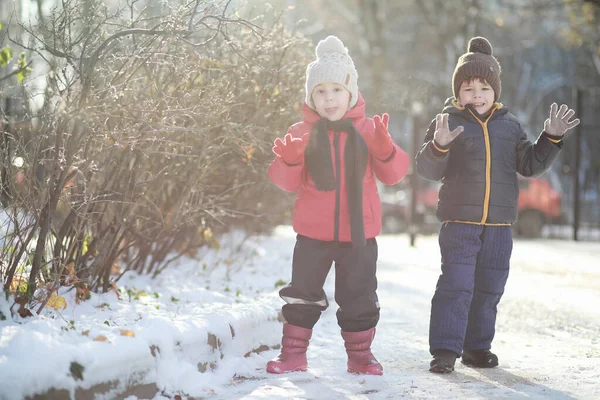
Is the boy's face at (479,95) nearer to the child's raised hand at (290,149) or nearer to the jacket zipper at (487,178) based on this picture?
the jacket zipper at (487,178)

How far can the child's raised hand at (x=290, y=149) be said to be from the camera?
14.2 ft

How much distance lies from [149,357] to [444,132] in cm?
191

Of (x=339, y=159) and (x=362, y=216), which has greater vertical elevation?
(x=339, y=159)

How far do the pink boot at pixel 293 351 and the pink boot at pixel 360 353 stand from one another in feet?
0.80

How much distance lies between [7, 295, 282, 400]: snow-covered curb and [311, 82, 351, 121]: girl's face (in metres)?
1.29

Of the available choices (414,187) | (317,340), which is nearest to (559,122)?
(317,340)

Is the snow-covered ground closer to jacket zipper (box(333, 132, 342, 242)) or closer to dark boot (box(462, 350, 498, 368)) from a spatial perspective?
dark boot (box(462, 350, 498, 368))

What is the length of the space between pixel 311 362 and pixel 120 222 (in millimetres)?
1418

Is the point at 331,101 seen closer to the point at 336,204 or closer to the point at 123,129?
the point at 336,204

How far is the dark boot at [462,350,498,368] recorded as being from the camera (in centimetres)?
461

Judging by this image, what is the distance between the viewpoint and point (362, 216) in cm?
432

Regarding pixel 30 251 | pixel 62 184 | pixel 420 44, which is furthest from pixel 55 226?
pixel 420 44

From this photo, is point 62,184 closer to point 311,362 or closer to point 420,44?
point 311,362

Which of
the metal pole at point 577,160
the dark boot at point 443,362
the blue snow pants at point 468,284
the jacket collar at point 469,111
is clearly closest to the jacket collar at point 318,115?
the jacket collar at point 469,111
